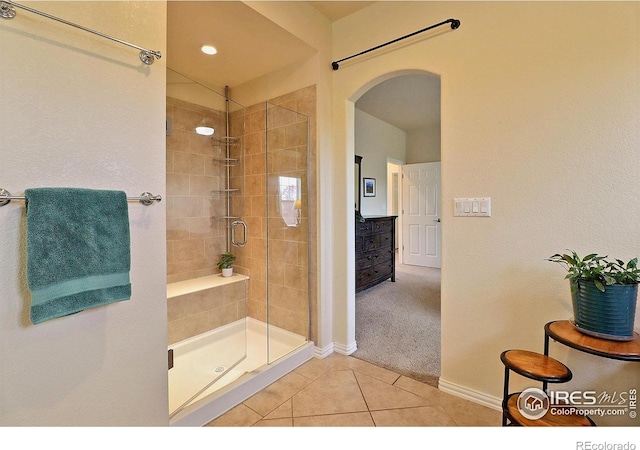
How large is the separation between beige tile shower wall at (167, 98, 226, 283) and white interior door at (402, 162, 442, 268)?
4141 millimetres

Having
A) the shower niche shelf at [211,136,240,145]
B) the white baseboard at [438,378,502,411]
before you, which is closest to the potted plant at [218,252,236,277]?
the shower niche shelf at [211,136,240,145]

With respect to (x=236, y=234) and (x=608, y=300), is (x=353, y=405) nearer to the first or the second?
(x=608, y=300)

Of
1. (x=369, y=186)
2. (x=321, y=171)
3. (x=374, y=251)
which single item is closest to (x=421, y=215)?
(x=369, y=186)

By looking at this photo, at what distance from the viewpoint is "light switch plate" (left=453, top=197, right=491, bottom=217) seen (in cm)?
179

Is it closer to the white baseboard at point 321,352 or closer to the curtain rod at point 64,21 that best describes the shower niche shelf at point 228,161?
the curtain rod at point 64,21

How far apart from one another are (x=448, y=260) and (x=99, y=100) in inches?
82.4

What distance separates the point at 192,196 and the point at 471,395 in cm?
281

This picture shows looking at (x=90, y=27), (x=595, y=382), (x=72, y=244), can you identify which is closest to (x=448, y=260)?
(x=595, y=382)

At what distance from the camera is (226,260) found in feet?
10.00

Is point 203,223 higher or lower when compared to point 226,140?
lower

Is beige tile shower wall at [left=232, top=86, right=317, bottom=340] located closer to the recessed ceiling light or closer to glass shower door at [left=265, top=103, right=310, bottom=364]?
glass shower door at [left=265, top=103, right=310, bottom=364]

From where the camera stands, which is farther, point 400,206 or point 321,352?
point 400,206

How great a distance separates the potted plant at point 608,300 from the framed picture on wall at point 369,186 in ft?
12.8
